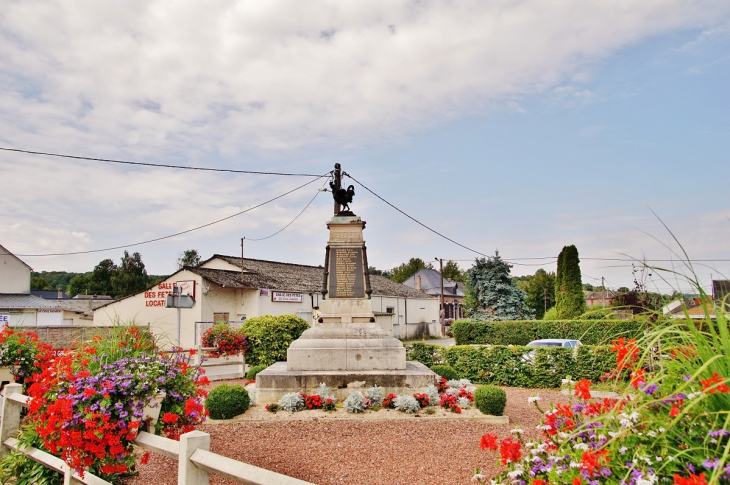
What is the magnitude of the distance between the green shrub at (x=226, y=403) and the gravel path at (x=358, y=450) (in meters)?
0.29

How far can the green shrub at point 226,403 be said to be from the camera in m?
8.38

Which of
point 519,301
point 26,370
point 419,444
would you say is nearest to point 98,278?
point 519,301

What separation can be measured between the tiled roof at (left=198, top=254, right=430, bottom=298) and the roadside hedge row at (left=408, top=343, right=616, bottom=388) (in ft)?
45.6

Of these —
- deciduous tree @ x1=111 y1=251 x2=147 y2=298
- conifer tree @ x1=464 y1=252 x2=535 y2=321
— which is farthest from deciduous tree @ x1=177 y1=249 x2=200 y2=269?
conifer tree @ x1=464 y1=252 x2=535 y2=321

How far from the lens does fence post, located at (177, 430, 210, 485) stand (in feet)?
11.0

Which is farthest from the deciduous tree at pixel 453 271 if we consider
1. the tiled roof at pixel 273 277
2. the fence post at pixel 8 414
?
the fence post at pixel 8 414

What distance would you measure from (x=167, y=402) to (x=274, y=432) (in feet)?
10.6

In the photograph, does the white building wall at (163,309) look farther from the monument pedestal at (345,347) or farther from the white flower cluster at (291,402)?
the white flower cluster at (291,402)

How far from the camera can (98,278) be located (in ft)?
198

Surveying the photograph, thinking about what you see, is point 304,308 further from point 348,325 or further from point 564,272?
point 348,325

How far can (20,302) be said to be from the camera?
91.3 feet

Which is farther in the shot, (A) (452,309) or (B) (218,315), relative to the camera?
(A) (452,309)

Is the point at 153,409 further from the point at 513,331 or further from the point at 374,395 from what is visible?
the point at 513,331

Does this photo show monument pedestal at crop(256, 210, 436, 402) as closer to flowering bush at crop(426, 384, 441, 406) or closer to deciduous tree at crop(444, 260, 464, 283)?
flowering bush at crop(426, 384, 441, 406)
